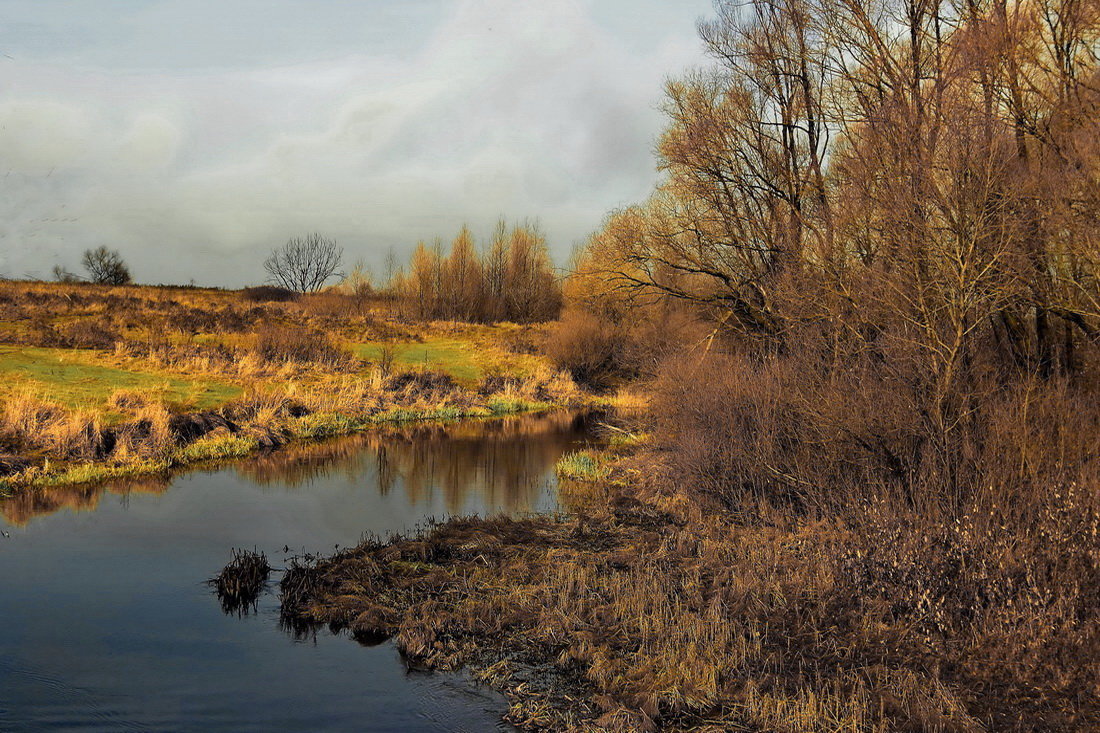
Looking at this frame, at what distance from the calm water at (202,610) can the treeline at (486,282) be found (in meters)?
43.4

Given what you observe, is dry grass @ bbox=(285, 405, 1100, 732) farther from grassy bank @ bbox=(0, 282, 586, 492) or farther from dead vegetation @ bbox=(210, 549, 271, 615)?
grassy bank @ bbox=(0, 282, 586, 492)

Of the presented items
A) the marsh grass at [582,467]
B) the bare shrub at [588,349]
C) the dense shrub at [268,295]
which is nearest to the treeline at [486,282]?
the dense shrub at [268,295]

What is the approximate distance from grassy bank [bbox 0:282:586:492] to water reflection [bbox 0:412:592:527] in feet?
2.53

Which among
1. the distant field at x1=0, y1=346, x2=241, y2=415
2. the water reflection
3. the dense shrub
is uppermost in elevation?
the dense shrub

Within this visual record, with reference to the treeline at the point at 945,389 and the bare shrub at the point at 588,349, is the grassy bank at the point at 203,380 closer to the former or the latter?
the bare shrub at the point at 588,349

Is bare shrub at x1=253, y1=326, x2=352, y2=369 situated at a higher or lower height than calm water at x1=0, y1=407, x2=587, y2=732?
higher

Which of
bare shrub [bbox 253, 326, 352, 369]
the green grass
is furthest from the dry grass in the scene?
bare shrub [bbox 253, 326, 352, 369]

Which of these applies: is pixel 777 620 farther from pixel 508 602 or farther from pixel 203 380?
pixel 203 380

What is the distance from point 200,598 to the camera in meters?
8.80

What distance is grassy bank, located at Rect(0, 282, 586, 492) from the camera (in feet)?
49.1

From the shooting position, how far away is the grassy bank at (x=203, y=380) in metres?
15.0

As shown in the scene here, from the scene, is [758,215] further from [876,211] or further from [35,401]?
[35,401]

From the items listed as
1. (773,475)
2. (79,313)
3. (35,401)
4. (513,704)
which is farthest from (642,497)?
(79,313)

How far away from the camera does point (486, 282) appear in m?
61.4
